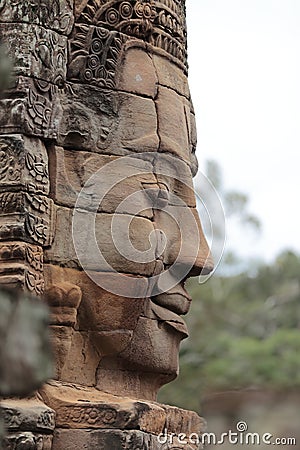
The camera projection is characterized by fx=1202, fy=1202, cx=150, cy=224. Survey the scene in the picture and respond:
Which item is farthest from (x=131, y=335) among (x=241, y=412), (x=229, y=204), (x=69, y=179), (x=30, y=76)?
(x=229, y=204)

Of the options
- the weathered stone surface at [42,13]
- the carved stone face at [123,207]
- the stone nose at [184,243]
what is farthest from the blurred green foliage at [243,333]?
the weathered stone surface at [42,13]

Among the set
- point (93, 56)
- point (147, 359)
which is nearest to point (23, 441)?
point (147, 359)

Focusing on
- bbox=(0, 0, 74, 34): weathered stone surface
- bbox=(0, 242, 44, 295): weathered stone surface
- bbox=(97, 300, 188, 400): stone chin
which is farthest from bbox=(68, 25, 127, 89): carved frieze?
bbox=(97, 300, 188, 400): stone chin

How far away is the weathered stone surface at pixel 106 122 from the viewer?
Answer: 300 inches

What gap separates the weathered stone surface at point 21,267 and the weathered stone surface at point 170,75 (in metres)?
1.60

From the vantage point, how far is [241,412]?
17.0ft

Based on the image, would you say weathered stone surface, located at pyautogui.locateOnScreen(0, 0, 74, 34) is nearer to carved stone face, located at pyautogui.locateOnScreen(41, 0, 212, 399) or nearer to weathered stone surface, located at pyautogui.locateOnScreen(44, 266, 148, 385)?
carved stone face, located at pyautogui.locateOnScreen(41, 0, 212, 399)

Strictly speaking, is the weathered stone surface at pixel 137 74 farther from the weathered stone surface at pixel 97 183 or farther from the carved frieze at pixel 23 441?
the carved frieze at pixel 23 441

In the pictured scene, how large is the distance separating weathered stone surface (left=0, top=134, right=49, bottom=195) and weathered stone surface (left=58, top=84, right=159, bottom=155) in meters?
0.33

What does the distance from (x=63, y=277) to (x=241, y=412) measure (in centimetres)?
242

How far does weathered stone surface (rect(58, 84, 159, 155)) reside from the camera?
7629 millimetres

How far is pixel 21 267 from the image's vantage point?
702 centimetres

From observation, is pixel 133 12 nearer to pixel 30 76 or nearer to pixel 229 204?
pixel 30 76

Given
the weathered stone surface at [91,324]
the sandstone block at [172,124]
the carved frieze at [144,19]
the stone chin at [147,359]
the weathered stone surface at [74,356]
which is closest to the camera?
the weathered stone surface at [74,356]
